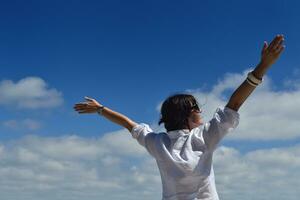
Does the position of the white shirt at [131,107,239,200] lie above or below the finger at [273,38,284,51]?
below

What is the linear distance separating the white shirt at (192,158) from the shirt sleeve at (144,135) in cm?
24

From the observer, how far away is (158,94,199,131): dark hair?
9.55m

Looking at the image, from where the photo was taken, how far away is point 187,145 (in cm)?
927

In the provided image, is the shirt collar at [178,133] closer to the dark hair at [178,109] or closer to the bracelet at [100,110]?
the dark hair at [178,109]

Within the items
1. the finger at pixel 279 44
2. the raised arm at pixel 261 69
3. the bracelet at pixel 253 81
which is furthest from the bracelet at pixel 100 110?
the finger at pixel 279 44

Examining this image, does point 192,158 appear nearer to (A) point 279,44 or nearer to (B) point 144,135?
(B) point 144,135

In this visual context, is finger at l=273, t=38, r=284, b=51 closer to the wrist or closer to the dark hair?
the wrist

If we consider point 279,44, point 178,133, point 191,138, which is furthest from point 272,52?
point 178,133

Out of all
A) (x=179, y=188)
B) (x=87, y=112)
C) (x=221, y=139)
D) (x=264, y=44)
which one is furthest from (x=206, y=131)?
(x=87, y=112)

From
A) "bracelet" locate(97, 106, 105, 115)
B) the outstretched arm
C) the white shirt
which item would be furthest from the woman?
"bracelet" locate(97, 106, 105, 115)

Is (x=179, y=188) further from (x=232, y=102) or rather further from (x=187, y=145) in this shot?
(x=232, y=102)

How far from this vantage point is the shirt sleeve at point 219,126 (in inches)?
351

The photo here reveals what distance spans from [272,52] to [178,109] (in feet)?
5.87

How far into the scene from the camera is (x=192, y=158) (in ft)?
29.9
